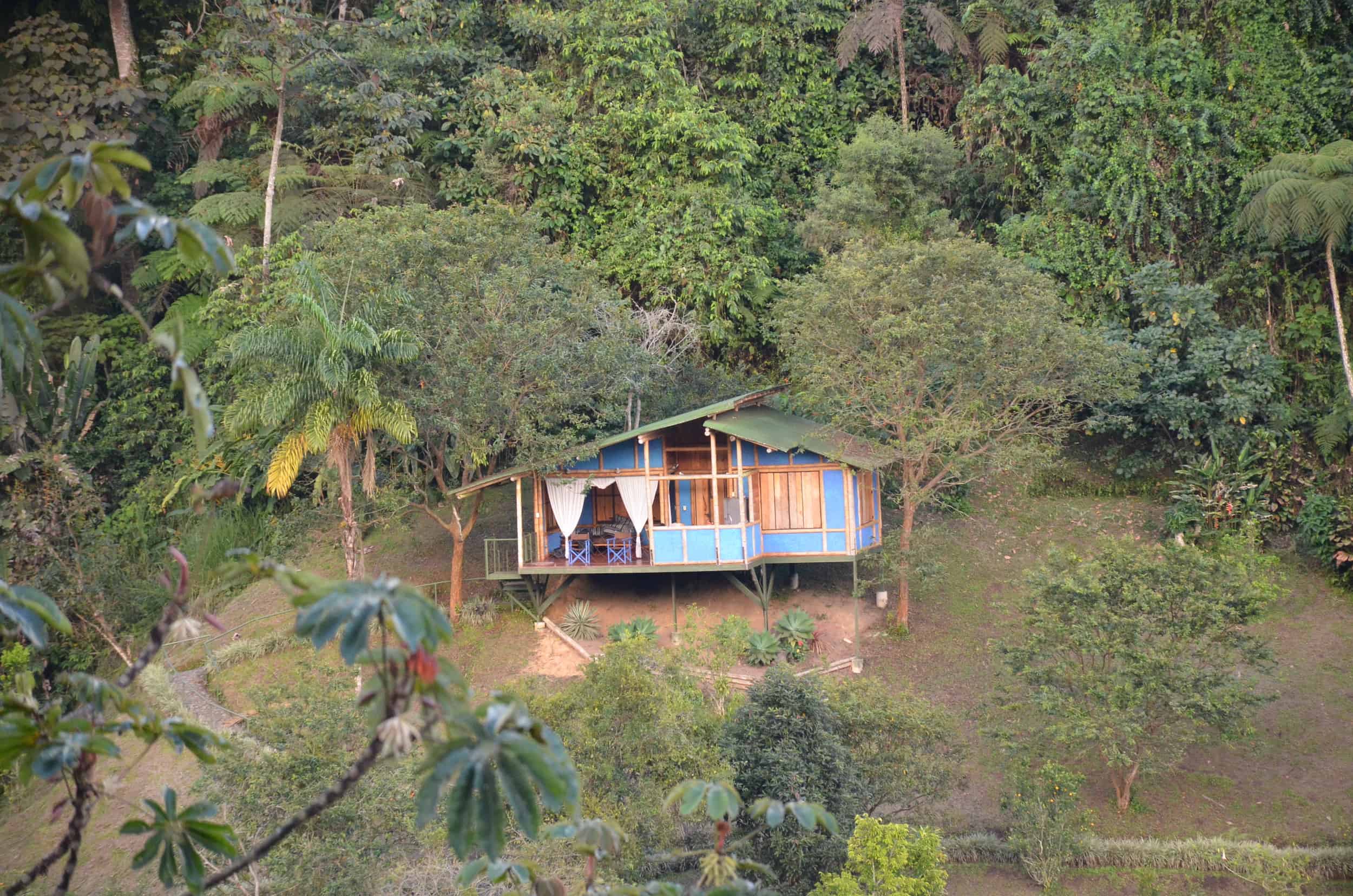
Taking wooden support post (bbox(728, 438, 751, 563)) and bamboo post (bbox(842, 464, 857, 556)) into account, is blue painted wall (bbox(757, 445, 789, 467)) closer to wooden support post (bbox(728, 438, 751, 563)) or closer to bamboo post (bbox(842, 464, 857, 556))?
wooden support post (bbox(728, 438, 751, 563))

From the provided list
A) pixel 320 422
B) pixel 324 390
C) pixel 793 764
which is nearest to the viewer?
pixel 793 764

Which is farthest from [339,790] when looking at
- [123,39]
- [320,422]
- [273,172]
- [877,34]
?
[123,39]

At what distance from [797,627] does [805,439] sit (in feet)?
11.1

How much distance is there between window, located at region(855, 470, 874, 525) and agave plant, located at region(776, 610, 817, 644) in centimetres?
214

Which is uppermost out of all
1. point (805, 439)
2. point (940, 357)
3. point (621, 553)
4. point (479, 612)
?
point (940, 357)

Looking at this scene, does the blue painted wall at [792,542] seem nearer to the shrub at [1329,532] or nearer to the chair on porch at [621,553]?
the chair on porch at [621,553]

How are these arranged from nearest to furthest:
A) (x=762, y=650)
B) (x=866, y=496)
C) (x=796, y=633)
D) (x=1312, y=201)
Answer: (x=762, y=650) < (x=796, y=633) < (x=1312, y=201) < (x=866, y=496)

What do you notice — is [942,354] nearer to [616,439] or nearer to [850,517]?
[850,517]

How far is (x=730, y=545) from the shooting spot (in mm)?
19766

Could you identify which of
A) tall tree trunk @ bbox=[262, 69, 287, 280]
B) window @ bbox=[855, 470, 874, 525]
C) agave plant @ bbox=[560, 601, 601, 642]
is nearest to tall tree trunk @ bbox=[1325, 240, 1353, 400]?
window @ bbox=[855, 470, 874, 525]

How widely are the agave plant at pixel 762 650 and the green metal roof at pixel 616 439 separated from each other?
403cm

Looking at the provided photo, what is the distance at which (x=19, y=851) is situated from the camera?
56.2ft

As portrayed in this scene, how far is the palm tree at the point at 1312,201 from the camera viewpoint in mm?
20969

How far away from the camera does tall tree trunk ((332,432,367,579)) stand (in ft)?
61.7
